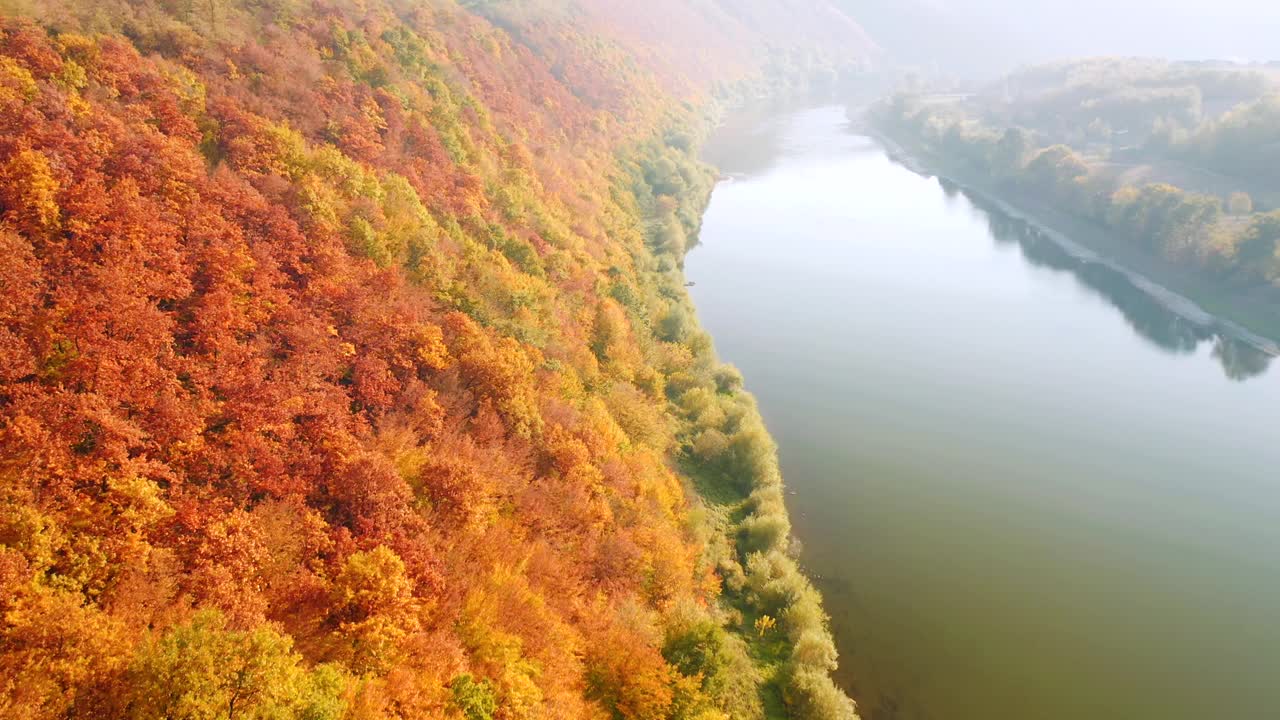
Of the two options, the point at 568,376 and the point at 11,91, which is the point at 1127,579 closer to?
the point at 568,376

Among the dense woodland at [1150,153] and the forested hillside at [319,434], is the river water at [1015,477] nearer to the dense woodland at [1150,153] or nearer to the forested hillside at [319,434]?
the forested hillside at [319,434]

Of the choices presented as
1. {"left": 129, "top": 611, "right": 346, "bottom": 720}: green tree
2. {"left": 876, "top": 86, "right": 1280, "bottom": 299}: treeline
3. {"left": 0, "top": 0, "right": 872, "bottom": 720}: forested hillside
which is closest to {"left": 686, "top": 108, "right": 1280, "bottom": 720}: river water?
{"left": 0, "top": 0, "right": 872, "bottom": 720}: forested hillside

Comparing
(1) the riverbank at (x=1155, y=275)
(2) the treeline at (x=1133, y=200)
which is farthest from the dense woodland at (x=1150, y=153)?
(1) the riverbank at (x=1155, y=275)

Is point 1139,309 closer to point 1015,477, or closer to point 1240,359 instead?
point 1240,359

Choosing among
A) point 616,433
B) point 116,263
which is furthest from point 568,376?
point 116,263

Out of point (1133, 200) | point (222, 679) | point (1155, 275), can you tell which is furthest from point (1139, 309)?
point (222, 679)
